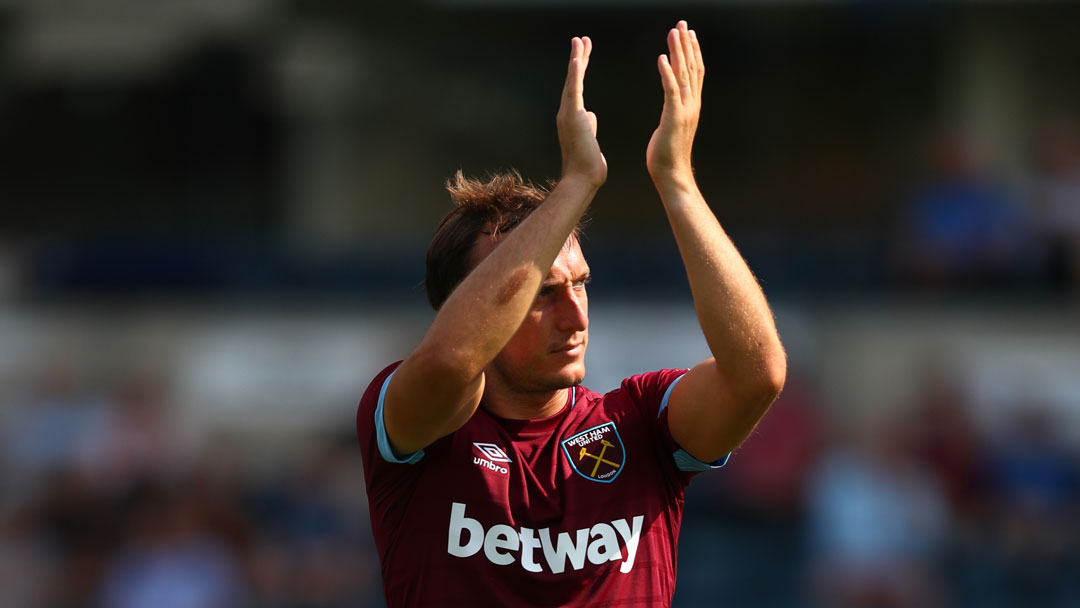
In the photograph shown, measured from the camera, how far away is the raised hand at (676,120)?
3.02m

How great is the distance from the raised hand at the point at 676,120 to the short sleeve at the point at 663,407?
0.57 metres

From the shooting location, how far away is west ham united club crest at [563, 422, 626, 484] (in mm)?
3244

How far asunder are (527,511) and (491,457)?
0.16m

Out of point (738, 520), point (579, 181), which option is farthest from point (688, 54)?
point (738, 520)

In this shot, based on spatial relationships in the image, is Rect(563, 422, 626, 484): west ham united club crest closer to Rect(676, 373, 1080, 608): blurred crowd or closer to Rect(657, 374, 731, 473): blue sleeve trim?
Rect(657, 374, 731, 473): blue sleeve trim

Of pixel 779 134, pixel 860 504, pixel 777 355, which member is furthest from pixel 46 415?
pixel 777 355

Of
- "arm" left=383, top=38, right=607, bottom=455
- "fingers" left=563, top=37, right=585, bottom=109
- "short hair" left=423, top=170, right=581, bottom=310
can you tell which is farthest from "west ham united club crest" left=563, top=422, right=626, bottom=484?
"fingers" left=563, top=37, right=585, bottom=109

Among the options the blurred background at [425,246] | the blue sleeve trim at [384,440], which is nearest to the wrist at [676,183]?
the blue sleeve trim at [384,440]

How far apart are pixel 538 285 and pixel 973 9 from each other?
11768 millimetres

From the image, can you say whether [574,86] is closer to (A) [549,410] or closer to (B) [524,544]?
(A) [549,410]

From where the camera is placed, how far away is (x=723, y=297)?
296cm

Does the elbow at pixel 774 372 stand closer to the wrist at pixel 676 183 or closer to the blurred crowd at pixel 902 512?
the wrist at pixel 676 183

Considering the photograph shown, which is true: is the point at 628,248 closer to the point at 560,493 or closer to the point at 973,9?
the point at 973,9

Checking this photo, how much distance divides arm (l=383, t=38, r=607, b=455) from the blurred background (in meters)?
2.66
